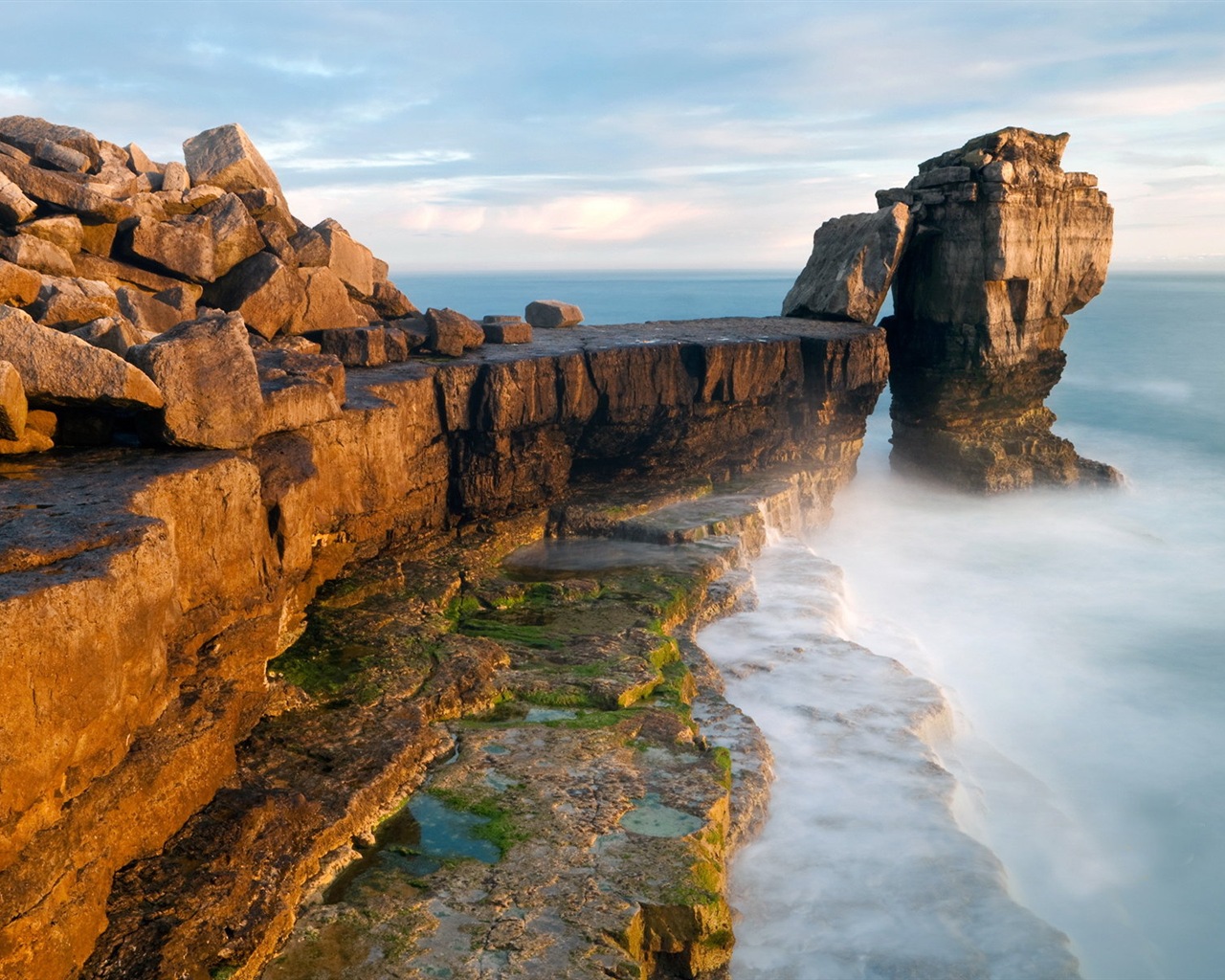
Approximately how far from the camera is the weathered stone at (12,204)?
9562mm

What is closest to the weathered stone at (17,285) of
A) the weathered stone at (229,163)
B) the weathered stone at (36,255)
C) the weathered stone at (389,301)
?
the weathered stone at (36,255)

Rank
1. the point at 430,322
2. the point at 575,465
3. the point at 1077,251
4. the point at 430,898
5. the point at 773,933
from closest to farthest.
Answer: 1. the point at 430,898
2. the point at 773,933
3. the point at 430,322
4. the point at 575,465
5. the point at 1077,251

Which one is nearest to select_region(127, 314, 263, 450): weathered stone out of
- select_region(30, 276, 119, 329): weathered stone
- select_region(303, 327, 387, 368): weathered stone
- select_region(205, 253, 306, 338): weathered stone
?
select_region(30, 276, 119, 329): weathered stone

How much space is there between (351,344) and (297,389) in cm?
357

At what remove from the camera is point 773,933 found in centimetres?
693

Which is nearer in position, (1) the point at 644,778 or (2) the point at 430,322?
(1) the point at 644,778

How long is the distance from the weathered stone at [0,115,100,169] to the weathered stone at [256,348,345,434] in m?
4.40

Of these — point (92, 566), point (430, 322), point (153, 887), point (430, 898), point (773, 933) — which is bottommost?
point (773, 933)

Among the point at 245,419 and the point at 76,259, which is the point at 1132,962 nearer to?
the point at 245,419

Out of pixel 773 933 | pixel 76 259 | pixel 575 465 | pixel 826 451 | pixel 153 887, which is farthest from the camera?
pixel 826 451

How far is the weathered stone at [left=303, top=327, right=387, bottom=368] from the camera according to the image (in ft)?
38.9

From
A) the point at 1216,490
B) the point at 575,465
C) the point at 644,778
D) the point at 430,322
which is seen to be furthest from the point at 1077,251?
the point at 644,778

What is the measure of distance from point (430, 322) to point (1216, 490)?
2312cm

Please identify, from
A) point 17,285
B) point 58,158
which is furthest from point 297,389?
point 58,158
